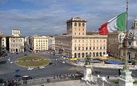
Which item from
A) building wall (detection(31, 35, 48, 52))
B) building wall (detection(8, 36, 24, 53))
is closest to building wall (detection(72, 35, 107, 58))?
building wall (detection(8, 36, 24, 53))

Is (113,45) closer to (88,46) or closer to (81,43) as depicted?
(88,46)

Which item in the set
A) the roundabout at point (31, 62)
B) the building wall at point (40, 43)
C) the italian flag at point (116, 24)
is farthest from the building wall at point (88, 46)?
the italian flag at point (116, 24)

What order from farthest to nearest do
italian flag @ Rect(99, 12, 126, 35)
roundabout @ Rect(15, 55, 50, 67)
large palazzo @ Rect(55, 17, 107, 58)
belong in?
large palazzo @ Rect(55, 17, 107, 58) < roundabout @ Rect(15, 55, 50, 67) < italian flag @ Rect(99, 12, 126, 35)

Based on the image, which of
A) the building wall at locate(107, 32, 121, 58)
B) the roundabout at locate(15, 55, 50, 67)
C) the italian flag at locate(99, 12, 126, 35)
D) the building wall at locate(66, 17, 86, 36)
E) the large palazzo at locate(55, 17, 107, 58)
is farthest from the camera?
the building wall at locate(66, 17, 86, 36)

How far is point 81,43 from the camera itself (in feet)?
285

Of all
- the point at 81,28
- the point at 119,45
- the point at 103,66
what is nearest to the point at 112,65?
the point at 103,66

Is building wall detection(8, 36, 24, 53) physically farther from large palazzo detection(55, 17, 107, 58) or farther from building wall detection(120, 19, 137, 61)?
building wall detection(120, 19, 137, 61)

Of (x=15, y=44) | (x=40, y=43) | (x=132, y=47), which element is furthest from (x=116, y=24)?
(x=40, y=43)

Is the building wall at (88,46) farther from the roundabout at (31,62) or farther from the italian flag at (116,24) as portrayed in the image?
the italian flag at (116,24)

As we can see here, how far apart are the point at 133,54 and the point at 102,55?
62.5 feet

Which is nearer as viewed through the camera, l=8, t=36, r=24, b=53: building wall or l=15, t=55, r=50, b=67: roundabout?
l=15, t=55, r=50, b=67: roundabout

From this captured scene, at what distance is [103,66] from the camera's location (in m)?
60.9

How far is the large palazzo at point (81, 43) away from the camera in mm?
86000

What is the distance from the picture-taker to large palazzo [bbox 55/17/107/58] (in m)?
86.0
